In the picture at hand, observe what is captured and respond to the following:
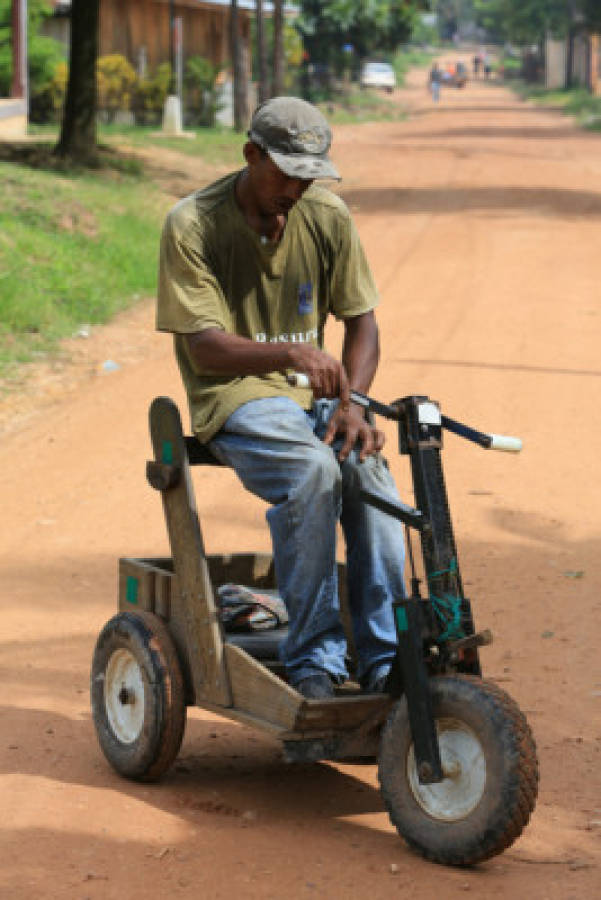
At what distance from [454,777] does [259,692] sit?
64cm

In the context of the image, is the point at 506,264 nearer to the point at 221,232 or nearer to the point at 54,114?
the point at 221,232

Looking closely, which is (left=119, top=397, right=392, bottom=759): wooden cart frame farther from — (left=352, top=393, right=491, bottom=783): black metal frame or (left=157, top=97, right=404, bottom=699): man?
(left=352, top=393, right=491, bottom=783): black metal frame

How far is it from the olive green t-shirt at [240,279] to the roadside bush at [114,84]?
31.0 meters

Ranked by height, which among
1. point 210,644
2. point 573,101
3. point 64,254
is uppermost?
point 210,644

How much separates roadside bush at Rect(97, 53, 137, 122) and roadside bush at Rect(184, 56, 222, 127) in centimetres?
217

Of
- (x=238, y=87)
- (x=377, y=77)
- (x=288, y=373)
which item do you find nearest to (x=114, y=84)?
(x=238, y=87)

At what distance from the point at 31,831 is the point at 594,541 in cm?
423

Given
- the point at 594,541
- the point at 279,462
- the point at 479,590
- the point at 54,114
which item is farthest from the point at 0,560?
the point at 54,114

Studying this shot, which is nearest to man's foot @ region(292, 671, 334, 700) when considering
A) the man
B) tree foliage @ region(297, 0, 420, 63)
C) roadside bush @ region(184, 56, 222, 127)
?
the man

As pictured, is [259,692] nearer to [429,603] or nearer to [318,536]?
[318,536]

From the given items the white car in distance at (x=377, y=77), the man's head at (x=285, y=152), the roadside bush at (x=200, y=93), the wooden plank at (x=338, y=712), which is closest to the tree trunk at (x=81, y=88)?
the roadside bush at (x=200, y=93)

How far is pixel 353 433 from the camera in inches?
182

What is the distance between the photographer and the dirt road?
169 inches

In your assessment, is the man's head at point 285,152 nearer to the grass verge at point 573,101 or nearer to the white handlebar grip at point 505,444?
the white handlebar grip at point 505,444
